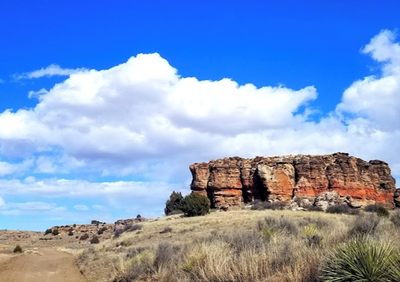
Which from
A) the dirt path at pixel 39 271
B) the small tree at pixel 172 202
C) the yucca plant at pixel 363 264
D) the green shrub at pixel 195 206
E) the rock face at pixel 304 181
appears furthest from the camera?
the small tree at pixel 172 202

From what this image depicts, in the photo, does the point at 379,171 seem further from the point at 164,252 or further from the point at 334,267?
the point at 334,267

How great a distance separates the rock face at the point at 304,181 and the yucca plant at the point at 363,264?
5708 centimetres

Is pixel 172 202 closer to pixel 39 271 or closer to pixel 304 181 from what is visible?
pixel 304 181

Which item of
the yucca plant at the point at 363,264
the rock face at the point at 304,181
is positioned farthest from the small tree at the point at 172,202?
the yucca plant at the point at 363,264

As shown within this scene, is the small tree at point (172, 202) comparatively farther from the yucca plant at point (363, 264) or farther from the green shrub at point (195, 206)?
the yucca plant at point (363, 264)

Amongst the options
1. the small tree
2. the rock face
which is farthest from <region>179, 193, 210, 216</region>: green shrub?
the small tree

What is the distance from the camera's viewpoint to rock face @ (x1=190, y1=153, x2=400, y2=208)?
217 feet

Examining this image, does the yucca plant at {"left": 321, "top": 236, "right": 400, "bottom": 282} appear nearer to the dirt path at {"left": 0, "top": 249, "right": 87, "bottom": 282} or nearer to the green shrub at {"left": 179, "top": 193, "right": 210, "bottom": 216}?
the dirt path at {"left": 0, "top": 249, "right": 87, "bottom": 282}

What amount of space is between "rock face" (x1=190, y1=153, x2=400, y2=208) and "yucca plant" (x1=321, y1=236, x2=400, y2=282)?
57.1 metres

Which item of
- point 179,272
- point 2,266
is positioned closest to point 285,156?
point 2,266

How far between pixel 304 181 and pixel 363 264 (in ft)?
204

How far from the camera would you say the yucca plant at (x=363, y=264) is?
665 centimetres

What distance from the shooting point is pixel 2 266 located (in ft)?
73.8

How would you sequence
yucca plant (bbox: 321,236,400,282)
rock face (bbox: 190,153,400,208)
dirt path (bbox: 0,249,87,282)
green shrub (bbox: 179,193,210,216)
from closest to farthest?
yucca plant (bbox: 321,236,400,282), dirt path (bbox: 0,249,87,282), green shrub (bbox: 179,193,210,216), rock face (bbox: 190,153,400,208)
